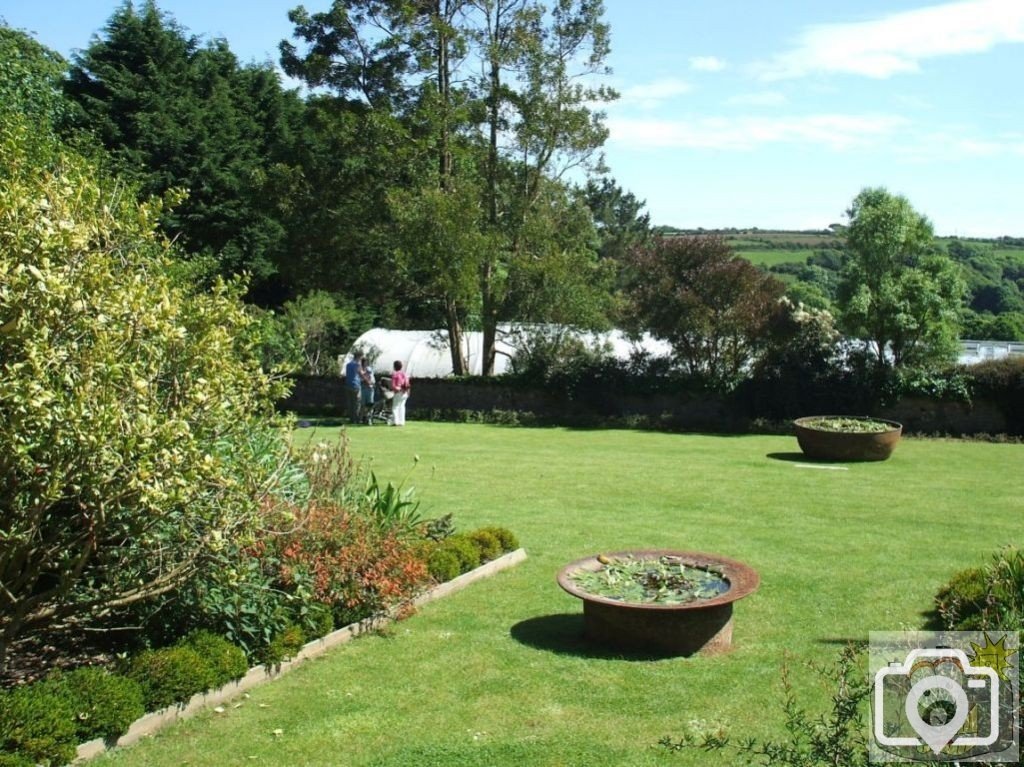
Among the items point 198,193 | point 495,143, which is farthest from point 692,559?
point 198,193

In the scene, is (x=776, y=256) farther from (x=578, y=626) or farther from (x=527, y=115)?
(x=578, y=626)

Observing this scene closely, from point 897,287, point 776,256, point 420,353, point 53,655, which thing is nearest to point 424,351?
point 420,353

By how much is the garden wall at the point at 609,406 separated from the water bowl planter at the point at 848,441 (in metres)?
6.55

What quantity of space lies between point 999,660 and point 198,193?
33249 millimetres

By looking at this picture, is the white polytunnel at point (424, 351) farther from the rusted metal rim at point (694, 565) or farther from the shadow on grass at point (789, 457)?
the rusted metal rim at point (694, 565)

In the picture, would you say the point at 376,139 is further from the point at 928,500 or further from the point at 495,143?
the point at 928,500

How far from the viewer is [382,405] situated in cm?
2677

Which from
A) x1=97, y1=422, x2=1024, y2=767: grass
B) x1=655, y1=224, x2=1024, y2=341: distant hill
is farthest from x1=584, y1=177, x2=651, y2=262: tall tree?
x1=97, y1=422, x2=1024, y2=767: grass

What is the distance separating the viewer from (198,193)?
33500 millimetres

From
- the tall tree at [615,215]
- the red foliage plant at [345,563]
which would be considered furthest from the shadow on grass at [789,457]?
the tall tree at [615,215]

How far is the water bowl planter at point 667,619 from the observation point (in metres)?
7.16

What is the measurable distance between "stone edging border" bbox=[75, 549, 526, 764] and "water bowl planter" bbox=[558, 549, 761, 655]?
166 centimetres

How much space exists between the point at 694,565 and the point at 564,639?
129 centimetres

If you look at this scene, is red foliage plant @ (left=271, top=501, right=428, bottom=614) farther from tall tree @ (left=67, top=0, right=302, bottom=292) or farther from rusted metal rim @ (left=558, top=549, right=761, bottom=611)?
tall tree @ (left=67, top=0, right=302, bottom=292)
